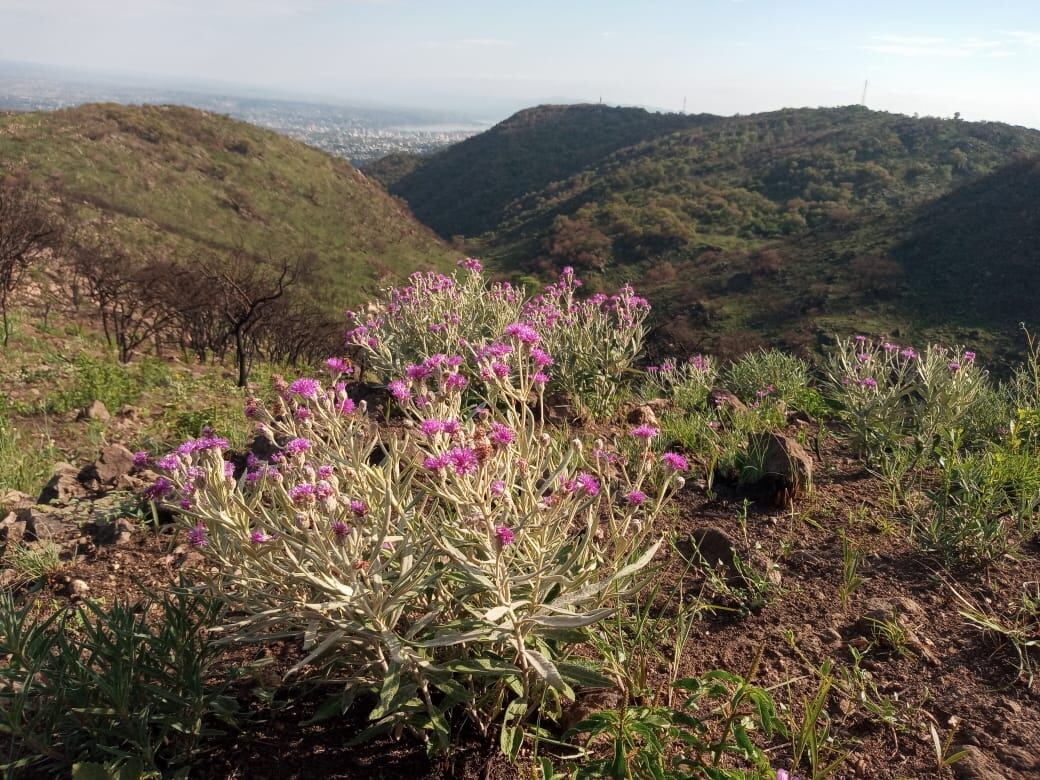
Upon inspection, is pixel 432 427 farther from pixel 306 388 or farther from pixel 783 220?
pixel 783 220

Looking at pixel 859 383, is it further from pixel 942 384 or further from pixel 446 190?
pixel 446 190

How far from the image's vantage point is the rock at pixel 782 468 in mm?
3699

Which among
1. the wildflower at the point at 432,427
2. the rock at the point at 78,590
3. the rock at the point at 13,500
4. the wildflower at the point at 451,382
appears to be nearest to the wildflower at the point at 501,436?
the wildflower at the point at 432,427

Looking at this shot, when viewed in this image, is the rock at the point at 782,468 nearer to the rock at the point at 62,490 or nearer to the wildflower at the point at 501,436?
the wildflower at the point at 501,436

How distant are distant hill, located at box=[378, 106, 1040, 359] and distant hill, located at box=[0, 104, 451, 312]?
10850mm

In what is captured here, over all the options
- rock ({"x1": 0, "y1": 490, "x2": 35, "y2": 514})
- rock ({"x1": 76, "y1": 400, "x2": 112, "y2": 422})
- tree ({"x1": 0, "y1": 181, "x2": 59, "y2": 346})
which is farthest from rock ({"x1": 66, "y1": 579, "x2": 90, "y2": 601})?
tree ({"x1": 0, "y1": 181, "x2": 59, "y2": 346})

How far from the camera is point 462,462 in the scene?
1.85 m

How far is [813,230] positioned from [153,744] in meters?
41.0

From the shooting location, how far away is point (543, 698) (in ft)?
6.64

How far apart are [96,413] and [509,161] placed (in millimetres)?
78935

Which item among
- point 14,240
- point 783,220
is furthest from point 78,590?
point 783,220

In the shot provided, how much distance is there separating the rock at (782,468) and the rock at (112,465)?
428cm

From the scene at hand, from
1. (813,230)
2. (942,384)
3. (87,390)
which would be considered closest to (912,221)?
(813,230)

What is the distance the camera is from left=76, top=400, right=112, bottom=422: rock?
607cm
